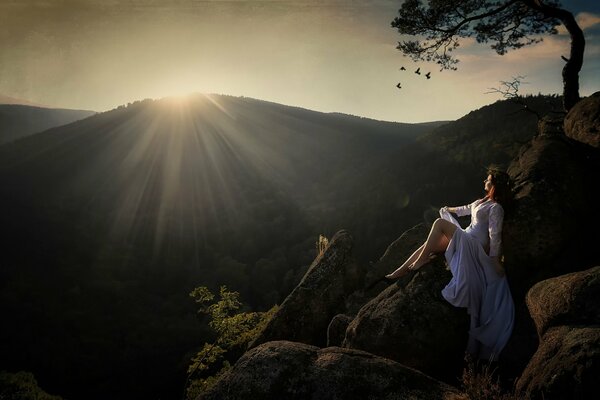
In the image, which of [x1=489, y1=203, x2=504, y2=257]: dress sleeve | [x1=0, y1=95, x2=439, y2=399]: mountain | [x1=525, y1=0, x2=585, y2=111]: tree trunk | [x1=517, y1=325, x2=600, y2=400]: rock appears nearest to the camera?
[x1=517, y1=325, x2=600, y2=400]: rock

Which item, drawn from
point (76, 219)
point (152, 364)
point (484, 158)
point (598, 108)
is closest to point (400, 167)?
point (484, 158)

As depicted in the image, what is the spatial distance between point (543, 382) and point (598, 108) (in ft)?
19.9

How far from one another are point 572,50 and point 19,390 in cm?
2451

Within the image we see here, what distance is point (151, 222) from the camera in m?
100

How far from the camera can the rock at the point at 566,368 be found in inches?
139

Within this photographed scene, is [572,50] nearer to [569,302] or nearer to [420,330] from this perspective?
[569,302]

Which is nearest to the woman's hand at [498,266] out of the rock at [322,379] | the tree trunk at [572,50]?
the rock at [322,379]

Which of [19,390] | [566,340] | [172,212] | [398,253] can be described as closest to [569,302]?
[566,340]

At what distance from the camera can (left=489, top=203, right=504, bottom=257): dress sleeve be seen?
5.95 metres

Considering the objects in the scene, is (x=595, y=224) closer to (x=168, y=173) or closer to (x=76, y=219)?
(x=76, y=219)

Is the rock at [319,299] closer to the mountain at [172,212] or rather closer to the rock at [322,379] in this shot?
the rock at [322,379]

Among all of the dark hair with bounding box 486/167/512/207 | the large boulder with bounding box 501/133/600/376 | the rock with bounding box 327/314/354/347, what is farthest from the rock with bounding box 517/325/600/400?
the rock with bounding box 327/314/354/347

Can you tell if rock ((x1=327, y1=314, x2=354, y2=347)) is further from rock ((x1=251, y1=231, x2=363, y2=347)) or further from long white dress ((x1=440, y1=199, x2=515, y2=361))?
long white dress ((x1=440, y1=199, x2=515, y2=361))

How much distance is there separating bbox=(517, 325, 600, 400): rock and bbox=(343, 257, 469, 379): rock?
1.64 meters
